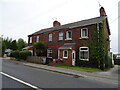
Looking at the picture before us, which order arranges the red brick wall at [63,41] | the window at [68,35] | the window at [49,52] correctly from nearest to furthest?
the red brick wall at [63,41] → the window at [68,35] → the window at [49,52]

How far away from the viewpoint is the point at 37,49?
25.3m

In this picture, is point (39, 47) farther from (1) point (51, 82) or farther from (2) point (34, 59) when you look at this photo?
(1) point (51, 82)

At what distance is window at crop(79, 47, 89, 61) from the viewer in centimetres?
1931

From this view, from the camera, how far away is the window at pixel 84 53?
1931 centimetres

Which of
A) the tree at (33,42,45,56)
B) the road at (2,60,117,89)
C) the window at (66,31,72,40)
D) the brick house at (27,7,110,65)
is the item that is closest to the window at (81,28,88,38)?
the brick house at (27,7,110,65)

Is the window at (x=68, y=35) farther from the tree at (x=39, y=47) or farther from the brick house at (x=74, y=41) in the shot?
the tree at (x=39, y=47)

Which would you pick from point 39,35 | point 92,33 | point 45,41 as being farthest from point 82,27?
point 39,35

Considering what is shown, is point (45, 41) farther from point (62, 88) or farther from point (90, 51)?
point (62, 88)

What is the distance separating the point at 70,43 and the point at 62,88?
604 inches

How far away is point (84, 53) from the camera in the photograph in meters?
19.7

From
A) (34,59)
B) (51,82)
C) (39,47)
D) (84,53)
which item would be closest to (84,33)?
(84,53)

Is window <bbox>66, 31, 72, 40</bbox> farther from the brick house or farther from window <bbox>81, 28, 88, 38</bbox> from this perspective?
window <bbox>81, 28, 88, 38</bbox>

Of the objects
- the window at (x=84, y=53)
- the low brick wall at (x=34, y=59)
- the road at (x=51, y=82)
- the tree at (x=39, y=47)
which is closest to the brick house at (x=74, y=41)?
the window at (x=84, y=53)

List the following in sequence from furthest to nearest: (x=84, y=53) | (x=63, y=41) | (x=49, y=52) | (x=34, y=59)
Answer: (x=49, y=52)
(x=34, y=59)
(x=63, y=41)
(x=84, y=53)
